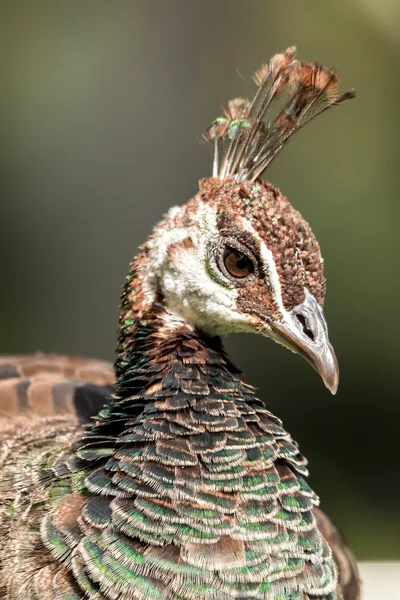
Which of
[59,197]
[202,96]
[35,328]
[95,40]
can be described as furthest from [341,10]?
[35,328]

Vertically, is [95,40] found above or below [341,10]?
above

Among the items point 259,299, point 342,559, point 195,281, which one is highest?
point 195,281

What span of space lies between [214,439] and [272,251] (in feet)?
1.28

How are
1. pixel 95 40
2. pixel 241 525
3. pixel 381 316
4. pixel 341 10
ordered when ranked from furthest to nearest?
pixel 95 40 < pixel 341 10 < pixel 381 316 < pixel 241 525

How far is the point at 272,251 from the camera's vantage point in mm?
1536

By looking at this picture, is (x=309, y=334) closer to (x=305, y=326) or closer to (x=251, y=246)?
(x=305, y=326)

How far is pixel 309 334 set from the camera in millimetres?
1550

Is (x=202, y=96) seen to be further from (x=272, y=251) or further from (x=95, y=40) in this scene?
(x=272, y=251)

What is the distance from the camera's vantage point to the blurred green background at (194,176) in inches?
164

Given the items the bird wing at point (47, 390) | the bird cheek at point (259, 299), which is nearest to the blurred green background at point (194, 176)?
the bird wing at point (47, 390)

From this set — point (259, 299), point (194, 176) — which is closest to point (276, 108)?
point (259, 299)

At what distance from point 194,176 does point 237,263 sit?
2992mm

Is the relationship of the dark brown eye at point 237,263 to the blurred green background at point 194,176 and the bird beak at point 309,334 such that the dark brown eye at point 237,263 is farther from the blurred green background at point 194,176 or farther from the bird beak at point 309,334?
the blurred green background at point 194,176

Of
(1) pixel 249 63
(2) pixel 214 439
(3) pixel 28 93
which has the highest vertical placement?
(3) pixel 28 93
